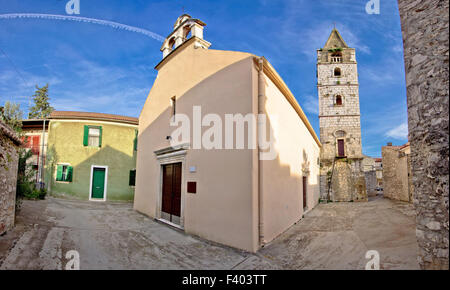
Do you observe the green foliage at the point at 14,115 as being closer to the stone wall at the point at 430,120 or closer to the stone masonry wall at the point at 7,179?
the stone masonry wall at the point at 7,179

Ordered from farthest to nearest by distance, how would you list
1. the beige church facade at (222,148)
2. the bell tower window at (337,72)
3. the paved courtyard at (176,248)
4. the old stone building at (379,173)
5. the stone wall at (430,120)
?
the old stone building at (379,173)
the bell tower window at (337,72)
the beige church facade at (222,148)
the paved courtyard at (176,248)
the stone wall at (430,120)

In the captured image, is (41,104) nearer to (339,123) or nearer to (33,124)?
(33,124)

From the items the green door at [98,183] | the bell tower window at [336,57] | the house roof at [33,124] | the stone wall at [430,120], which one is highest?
the bell tower window at [336,57]

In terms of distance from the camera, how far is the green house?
12977mm

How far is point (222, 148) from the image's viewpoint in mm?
5867

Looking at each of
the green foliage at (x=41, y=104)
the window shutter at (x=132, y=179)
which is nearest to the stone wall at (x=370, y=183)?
the window shutter at (x=132, y=179)

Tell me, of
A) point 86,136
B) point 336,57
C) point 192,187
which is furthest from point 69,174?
point 336,57

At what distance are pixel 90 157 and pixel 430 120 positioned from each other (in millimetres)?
14985

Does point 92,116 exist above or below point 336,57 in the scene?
below

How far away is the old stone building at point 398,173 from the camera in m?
14.3

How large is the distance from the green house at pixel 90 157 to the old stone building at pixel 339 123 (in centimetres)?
1554

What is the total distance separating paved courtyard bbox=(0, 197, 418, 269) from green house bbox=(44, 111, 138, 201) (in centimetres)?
625
